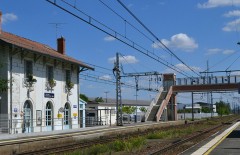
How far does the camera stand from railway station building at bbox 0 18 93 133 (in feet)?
96.2

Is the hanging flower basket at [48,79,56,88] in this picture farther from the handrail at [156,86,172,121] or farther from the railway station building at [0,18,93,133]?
the handrail at [156,86,172,121]

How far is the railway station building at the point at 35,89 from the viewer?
2933 cm

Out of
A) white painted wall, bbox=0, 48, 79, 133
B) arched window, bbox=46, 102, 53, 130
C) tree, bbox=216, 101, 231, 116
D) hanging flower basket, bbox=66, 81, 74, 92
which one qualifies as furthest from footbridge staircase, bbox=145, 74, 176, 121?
tree, bbox=216, 101, 231, 116

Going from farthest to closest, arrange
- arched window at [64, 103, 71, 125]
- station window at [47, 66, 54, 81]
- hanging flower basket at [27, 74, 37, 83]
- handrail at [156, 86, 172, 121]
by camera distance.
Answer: handrail at [156, 86, 172, 121], arched window at [64, 103, 71, 125], station window at [47, 66, 54, 81], hanging flower basket at [27, 74, 37, 83]

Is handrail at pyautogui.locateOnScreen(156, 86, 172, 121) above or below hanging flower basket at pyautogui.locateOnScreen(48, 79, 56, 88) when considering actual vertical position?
below

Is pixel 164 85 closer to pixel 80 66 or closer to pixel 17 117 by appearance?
pixel 80 66

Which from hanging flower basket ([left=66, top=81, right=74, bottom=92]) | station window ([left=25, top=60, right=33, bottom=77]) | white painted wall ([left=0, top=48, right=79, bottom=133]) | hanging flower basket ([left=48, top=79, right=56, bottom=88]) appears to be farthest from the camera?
hanging flower basket ([left=66, top=81, right=74, bottom=92])

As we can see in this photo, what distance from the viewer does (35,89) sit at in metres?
32.6

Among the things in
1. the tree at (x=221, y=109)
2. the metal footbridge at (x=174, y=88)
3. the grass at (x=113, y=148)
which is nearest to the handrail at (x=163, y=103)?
the metal footbridge at (x=174, y=88)

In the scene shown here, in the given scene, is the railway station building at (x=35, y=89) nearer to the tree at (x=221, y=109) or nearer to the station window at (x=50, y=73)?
the station window at (x=50, y=73)

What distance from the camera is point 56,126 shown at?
115 feet

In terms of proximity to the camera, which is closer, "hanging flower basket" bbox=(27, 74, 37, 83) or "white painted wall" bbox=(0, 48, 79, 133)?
"white painted wall" bbox=(0, 48, 79, 133)

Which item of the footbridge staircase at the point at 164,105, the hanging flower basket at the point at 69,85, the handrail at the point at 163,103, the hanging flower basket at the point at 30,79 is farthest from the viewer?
the footbridge staircase at the point at 164,105

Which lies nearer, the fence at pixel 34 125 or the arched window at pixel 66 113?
the fence at pixel 34 125
